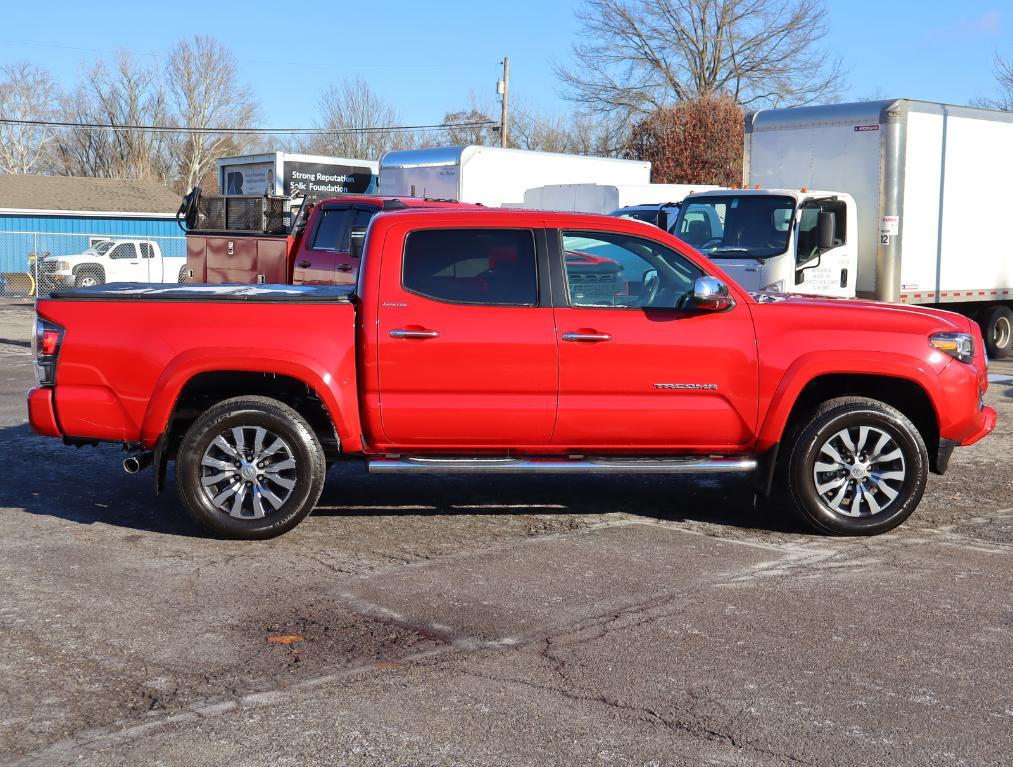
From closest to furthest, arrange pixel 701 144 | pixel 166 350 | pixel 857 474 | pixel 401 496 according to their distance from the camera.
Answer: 1. pixel 166 350
2. pixel 857 474
3. pixel 401 496
4. pixel 701 144

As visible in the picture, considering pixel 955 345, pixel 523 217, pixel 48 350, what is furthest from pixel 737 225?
pixel 48 350

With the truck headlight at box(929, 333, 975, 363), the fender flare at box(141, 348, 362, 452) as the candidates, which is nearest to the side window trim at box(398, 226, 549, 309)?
the fender flare at box(141, 348, 362, 452)

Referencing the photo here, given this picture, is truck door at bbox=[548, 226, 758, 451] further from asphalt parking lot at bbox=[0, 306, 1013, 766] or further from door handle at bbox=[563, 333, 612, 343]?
asphalt parking lot at bbox=[0, 306, 1013, 766]

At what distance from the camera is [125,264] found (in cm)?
3362

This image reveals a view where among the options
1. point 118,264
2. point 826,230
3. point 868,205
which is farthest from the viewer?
point 118,264

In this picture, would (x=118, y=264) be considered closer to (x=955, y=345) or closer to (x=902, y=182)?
(x=902, y=182)

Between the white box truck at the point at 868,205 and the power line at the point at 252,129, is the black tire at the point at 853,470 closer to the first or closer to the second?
the white box truck at the point at 868,205

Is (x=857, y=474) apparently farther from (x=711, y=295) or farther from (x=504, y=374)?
(x=504, y=374)

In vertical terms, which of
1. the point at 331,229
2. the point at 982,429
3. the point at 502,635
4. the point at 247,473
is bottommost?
the point at 502,635

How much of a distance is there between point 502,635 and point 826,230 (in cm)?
907

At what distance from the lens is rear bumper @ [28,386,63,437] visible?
6.82m

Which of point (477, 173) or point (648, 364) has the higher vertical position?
point (477, 173)

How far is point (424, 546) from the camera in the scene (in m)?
6.80

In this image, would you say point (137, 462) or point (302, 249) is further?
point (302, 249)
